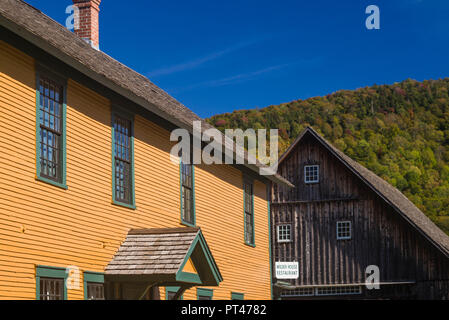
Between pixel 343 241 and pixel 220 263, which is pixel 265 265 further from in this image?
pixel 343 241

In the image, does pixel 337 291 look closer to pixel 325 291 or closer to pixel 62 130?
pixel 325 291

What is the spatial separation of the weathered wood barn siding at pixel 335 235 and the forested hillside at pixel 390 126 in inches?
933

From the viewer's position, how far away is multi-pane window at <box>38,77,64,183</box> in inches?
571

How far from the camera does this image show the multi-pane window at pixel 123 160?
17.1 m

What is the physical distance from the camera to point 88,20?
72.5 feet

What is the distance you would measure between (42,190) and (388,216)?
2539 cm

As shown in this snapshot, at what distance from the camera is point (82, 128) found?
15703 millimetres

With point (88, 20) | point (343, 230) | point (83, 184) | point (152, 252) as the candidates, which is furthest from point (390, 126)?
point (83, 184)

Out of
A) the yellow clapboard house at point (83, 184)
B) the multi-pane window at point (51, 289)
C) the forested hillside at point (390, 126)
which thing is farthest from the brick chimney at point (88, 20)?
the forested hillside at point (390, 126)

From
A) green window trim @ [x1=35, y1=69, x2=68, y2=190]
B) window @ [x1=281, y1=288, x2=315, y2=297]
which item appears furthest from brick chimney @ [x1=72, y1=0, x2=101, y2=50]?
window @ [x1=281, y1=288, x2=315, y2=297]

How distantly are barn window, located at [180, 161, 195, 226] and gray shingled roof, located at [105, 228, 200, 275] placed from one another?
3.59 meters

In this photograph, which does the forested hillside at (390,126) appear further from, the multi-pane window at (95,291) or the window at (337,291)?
the multi-pane window at (95,291)

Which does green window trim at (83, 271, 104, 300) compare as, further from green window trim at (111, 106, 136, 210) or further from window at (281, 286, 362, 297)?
window at (281, 286, 362, 297)

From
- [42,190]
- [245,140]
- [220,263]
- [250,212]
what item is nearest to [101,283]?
[42,190]
